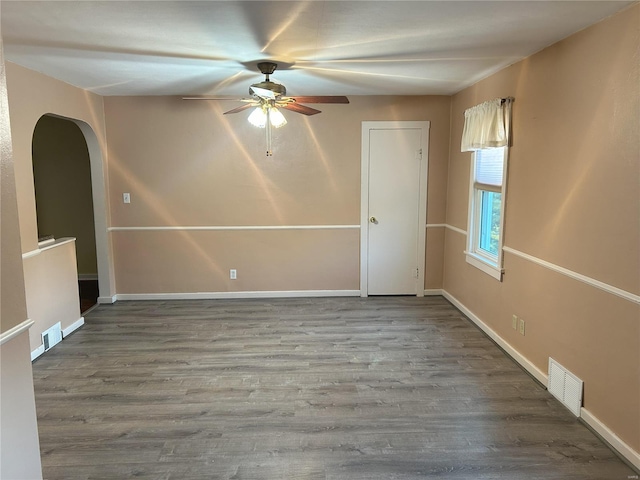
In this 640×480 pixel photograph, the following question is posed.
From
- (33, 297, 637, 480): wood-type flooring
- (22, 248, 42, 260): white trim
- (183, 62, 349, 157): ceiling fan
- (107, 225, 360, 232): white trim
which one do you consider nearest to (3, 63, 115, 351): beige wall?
(22, 248, 42, 260): white trim

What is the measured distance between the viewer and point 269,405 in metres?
2.70

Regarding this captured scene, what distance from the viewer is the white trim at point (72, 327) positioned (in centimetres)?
387

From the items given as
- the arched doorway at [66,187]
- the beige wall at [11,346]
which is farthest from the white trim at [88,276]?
the beige wall at [11,346]

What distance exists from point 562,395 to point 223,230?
367 cm

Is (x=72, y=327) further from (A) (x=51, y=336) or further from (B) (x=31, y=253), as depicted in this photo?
(B) (x=31, y=253)

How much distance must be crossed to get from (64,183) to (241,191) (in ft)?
8.98

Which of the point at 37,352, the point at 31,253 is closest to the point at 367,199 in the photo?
the point at 31,253

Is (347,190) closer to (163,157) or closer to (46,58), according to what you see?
(163,157)

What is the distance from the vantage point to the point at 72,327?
3984 millimetres

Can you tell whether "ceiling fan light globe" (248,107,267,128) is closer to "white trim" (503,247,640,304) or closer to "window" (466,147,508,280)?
"window" (466,147,508,280)

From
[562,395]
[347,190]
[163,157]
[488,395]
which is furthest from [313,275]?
[562,395]

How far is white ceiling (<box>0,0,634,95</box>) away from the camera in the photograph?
2.11 metres

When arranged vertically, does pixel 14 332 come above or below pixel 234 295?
above

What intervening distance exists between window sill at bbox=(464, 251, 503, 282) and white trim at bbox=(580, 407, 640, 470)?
1.29 meters
